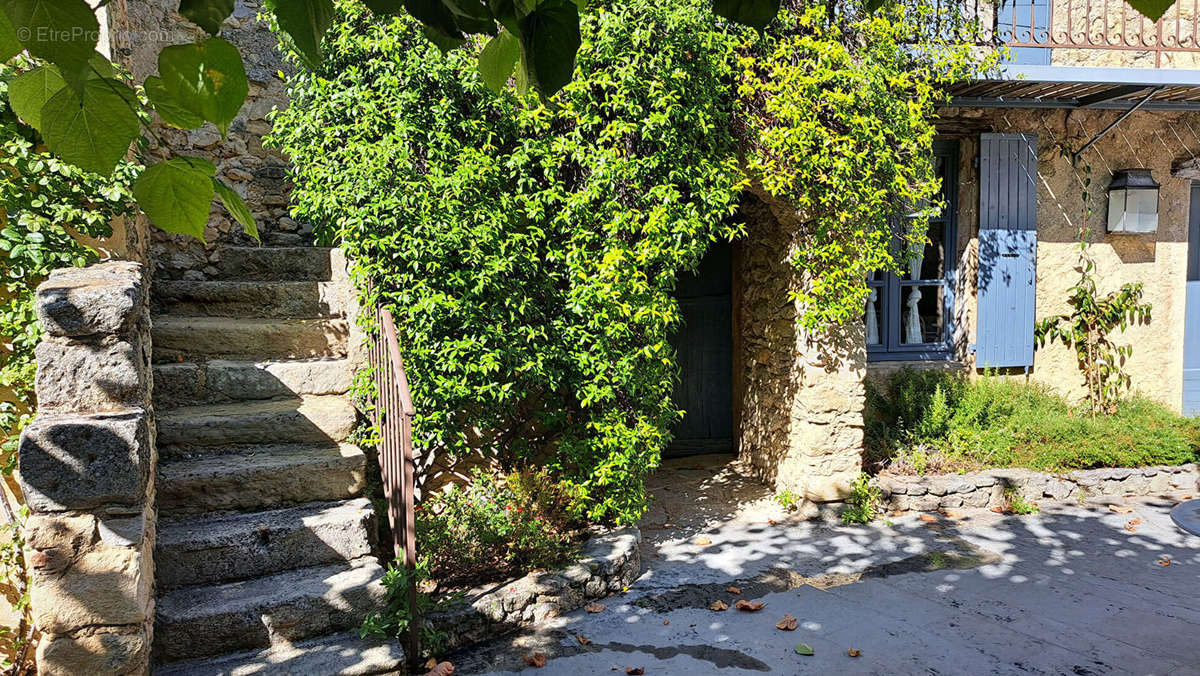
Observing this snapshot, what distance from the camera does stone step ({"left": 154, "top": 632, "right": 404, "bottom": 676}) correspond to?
2.94 meters

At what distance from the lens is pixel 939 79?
5145 millimetres

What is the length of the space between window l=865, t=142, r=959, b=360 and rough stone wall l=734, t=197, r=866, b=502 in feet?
3.30

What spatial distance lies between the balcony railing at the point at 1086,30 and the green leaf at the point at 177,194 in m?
6.32

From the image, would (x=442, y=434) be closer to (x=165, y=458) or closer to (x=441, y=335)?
(x=441, y=335)

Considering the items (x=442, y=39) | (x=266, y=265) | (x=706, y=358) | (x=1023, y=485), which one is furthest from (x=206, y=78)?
(x=706, y=358)

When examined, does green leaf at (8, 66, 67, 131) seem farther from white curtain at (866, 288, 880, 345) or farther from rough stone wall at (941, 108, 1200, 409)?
rough stone wall at (941, 108, 1200, 409)

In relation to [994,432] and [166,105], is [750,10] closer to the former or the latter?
[166,105]

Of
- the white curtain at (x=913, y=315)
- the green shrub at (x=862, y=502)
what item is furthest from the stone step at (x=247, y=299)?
the white curtain at (x=913, y=315)

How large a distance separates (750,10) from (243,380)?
395cm

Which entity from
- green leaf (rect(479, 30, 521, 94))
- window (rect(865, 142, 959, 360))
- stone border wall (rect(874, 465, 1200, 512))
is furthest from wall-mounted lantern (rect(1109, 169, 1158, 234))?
green leaf (rect(479, 30, 521, 94))

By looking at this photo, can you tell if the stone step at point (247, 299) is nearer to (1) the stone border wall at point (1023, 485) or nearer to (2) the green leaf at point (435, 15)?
(2) the green leaf at point (435, 15)

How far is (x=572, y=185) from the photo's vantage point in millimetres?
4520

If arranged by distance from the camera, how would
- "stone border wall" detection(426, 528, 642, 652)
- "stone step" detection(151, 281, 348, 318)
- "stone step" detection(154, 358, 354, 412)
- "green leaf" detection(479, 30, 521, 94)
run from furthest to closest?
"stone step" detection(151, 281, 348, 318) → "stone step" detection(154, 358, 354, 412) → "stone border wall" detection(426, 528, 642, 652) → "green leaf" detection(479, 30, 521, 94)

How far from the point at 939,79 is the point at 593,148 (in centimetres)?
262
